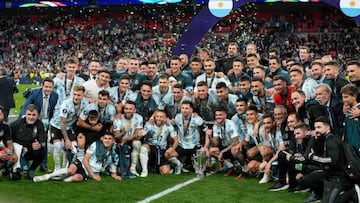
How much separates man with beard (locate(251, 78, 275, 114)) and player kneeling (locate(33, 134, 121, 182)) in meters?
2.23

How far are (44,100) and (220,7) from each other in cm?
636

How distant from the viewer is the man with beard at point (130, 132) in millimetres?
8727

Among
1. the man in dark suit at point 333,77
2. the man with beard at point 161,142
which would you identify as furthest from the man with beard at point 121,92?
the man in dark suit at point 333,77

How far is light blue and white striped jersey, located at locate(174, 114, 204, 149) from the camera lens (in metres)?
9.01

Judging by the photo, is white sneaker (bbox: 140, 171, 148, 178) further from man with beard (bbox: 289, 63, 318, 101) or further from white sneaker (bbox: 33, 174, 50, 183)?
man with beard (bbox: 289, 63, 318, 101)

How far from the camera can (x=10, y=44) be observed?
42.3 metres

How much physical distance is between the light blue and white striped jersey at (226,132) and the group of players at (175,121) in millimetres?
15

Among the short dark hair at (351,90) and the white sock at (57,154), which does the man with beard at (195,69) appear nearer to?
the white sock at (57,154)

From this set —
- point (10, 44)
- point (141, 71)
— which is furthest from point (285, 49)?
point (141, 71)

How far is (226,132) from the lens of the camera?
347 inches

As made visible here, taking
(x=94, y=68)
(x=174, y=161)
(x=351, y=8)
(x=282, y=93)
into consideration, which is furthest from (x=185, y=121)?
(x=351, y=8)

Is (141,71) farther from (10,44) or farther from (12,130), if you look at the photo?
(10,44)

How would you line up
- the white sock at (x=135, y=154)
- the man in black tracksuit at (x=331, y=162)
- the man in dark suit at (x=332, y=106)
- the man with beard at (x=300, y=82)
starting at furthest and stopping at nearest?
the white sock at (x=135, y=154) → the man with beard at (x=300, y=82) → the man in dark suit at (x=332, y=106) → the man in black tracksuit at (x=331, y=162)

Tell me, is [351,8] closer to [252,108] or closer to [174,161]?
[252,108]
